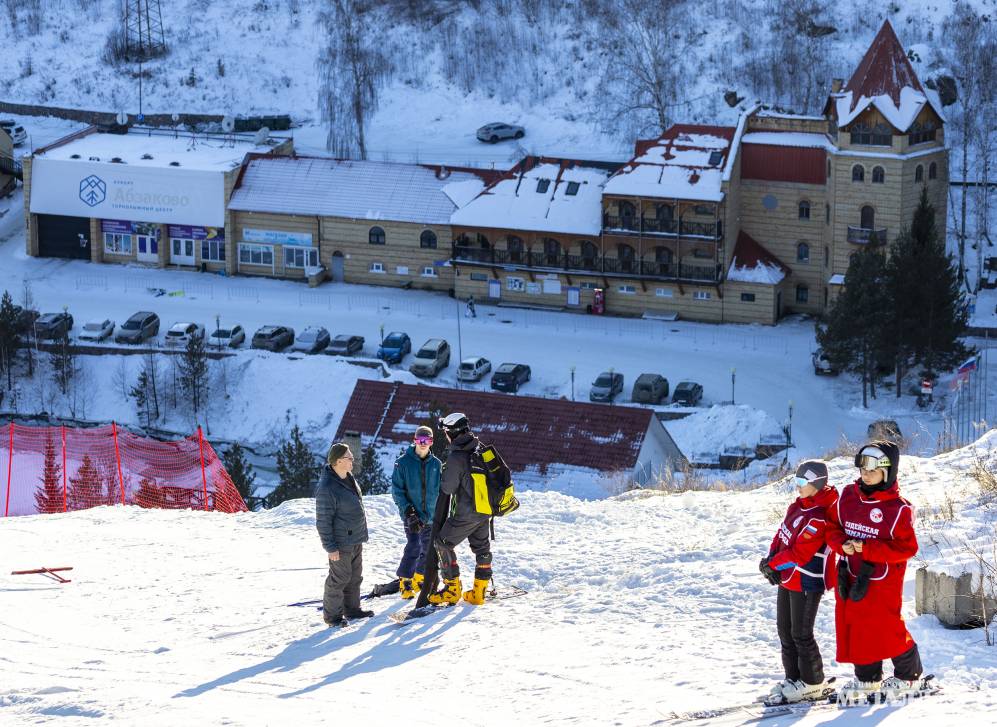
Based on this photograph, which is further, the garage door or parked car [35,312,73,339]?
the garage door

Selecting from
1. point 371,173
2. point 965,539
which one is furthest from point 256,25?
point 965,539

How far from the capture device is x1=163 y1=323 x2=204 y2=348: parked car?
192 ft

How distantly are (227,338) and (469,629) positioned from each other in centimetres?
4179

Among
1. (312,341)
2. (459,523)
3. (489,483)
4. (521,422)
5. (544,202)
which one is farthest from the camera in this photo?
(544,202)

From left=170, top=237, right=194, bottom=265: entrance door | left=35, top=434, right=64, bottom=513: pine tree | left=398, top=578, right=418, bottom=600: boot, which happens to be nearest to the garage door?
left=170, top=237, right=194, bottom=265: entrance door

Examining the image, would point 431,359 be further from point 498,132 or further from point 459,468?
point 459,468

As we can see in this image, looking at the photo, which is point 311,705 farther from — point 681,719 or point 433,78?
point 433,78

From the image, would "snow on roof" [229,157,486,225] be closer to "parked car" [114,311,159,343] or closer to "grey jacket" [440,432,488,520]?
"parked car" [114,311,159,343]

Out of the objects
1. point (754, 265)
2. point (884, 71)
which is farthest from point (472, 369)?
point (884, 71)

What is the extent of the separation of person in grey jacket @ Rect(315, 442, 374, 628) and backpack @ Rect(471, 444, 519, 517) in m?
1.30

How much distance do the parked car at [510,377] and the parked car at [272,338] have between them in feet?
26.9

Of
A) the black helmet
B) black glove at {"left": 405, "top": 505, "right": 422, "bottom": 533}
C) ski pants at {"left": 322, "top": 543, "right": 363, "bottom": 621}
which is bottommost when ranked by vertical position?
ski pants at {"left": 322, "top": 543, "right": 363, "bottom": 621}

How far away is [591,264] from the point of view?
6275cm

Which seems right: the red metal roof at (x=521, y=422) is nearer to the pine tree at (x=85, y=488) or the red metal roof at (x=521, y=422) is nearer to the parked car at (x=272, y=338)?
the parked car at (x=272, y=338)
